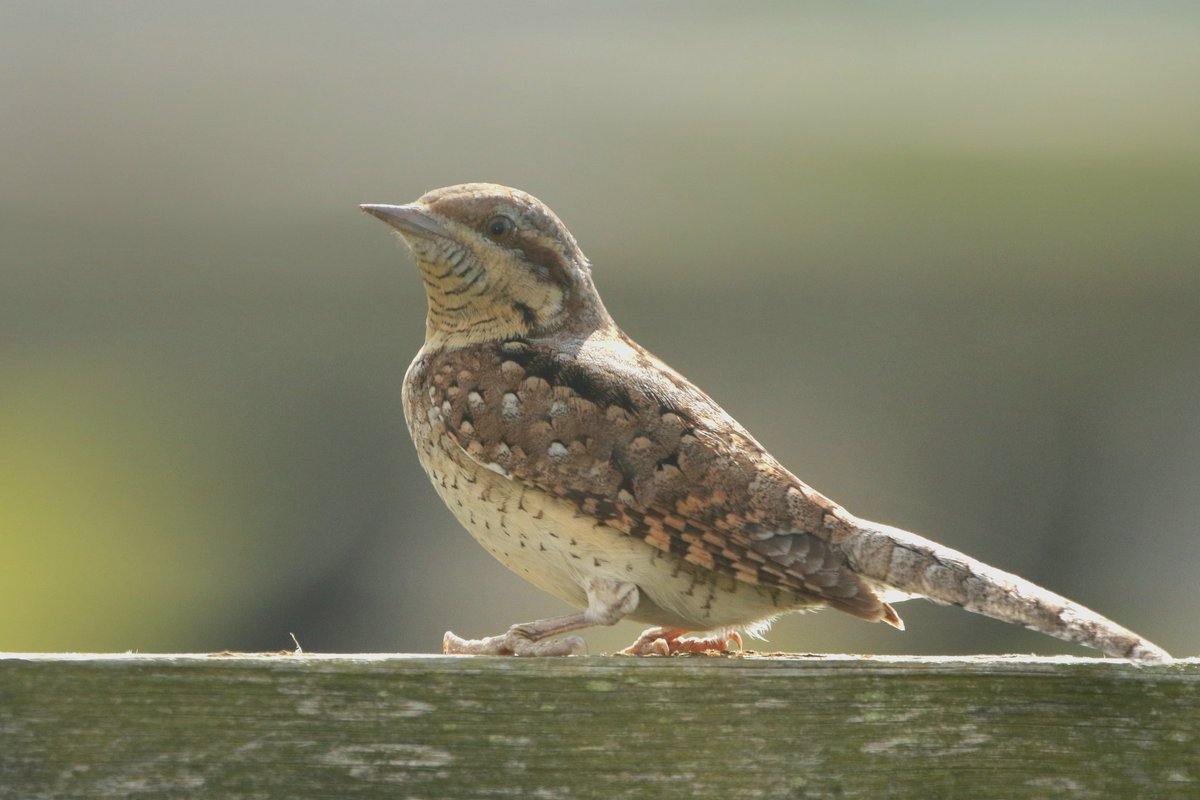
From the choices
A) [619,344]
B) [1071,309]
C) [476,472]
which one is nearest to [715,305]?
[1071,309]

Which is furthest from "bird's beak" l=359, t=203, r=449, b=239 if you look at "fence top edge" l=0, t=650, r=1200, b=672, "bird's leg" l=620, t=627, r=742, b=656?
"fence top edge" l=0, t=650, r=1200, b=672

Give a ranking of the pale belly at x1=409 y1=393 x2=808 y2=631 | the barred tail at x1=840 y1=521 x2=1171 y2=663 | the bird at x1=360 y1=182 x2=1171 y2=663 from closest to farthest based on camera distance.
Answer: the barred tail at x1=840 y1=521 x2=1171 y2=663 → the bird at x1=360 y1=182 x2=1171 y2=663 → the pale belly at x1=409 y1=393 x2=808 y2=631

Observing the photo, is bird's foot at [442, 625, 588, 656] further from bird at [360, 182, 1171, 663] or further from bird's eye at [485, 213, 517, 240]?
bird's eye at [485, 213, 517, 240]

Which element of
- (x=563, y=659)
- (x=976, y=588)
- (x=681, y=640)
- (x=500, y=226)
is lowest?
(x=681, y=640)

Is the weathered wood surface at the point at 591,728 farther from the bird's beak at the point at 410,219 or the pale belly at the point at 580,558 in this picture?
the bird's beak at the point at 410,219

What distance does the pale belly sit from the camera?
297 cm

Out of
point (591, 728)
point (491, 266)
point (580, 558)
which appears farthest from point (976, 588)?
point (491, 266)

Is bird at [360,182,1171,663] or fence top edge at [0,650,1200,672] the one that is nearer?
fence top edge at [0,650,1200,672]

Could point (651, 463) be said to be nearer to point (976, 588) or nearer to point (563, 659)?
point (976, 588)

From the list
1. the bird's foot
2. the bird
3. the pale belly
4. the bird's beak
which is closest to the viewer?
the bird's foot

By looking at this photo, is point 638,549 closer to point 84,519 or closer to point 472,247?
point 472,247

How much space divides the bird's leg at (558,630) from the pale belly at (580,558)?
0.10 ft

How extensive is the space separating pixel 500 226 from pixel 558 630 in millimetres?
1087

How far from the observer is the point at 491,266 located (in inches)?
135
